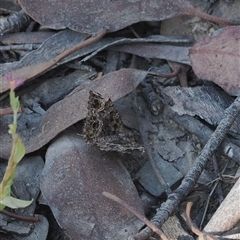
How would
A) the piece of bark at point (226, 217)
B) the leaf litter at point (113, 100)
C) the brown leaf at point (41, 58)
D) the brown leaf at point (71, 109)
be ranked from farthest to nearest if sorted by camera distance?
1. the brown leaf at point (41, 58)
2. the brown leaf at point (71, 109)
3. the leaf litter at point (113, 100)
4. the piece of bark at point (226, 217)

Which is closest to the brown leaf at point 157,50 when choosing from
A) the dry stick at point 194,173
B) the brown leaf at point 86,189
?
the dry stick at point 194,173

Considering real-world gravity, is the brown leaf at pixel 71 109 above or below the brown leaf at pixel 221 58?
below

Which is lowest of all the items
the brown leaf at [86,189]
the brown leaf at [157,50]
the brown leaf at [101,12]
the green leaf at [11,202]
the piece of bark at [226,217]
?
the brown leaf at [86,189]

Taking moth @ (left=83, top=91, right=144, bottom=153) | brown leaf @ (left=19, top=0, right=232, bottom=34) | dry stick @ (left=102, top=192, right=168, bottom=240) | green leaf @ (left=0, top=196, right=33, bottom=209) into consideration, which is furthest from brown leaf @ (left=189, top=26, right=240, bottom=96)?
green leaf @ (left=0, top=196, right=33, bottom=209)

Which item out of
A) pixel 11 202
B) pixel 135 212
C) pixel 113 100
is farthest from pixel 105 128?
pixel 11 202

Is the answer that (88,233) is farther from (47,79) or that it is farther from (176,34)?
(176,34)

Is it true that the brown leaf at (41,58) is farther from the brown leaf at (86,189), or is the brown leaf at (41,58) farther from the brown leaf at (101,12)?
the brown leaf at (86,189)

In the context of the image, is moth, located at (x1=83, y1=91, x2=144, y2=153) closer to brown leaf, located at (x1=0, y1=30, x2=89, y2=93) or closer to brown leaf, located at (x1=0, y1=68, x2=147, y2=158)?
brown leaf, located at (x1=0, y1=68, x2=147, y2=158)
